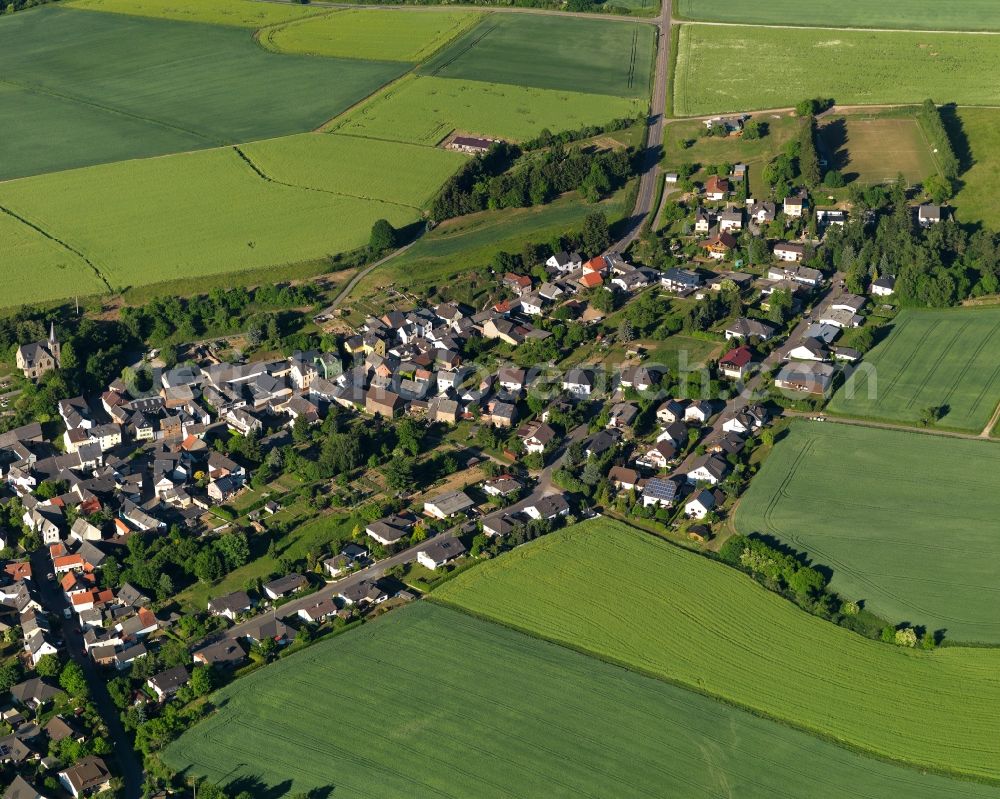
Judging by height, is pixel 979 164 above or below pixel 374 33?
below

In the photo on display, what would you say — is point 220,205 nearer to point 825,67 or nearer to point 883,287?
point 883,287

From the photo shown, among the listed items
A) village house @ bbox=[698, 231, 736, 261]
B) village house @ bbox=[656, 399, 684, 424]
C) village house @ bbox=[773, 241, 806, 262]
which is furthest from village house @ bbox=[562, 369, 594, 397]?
village house @ bbox=[773, 241, 806, 262]

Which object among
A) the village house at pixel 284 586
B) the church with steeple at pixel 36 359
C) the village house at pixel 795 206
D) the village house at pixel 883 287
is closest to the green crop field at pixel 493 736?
the village house at pixel 284 586

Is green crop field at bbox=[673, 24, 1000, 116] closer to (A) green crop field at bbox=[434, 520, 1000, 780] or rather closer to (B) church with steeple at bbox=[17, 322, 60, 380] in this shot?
(B) church with steeple at bbox=[17, 322, 60, 380]

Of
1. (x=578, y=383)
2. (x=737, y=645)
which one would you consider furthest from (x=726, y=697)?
(x=578, y=383)

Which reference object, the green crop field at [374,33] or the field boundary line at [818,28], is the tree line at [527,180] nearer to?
the green crop field at [374,33]

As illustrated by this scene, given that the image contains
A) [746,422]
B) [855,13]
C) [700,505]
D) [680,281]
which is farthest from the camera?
[855,13]

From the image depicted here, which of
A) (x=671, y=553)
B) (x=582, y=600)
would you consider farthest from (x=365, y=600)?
(x=671, y=553)
